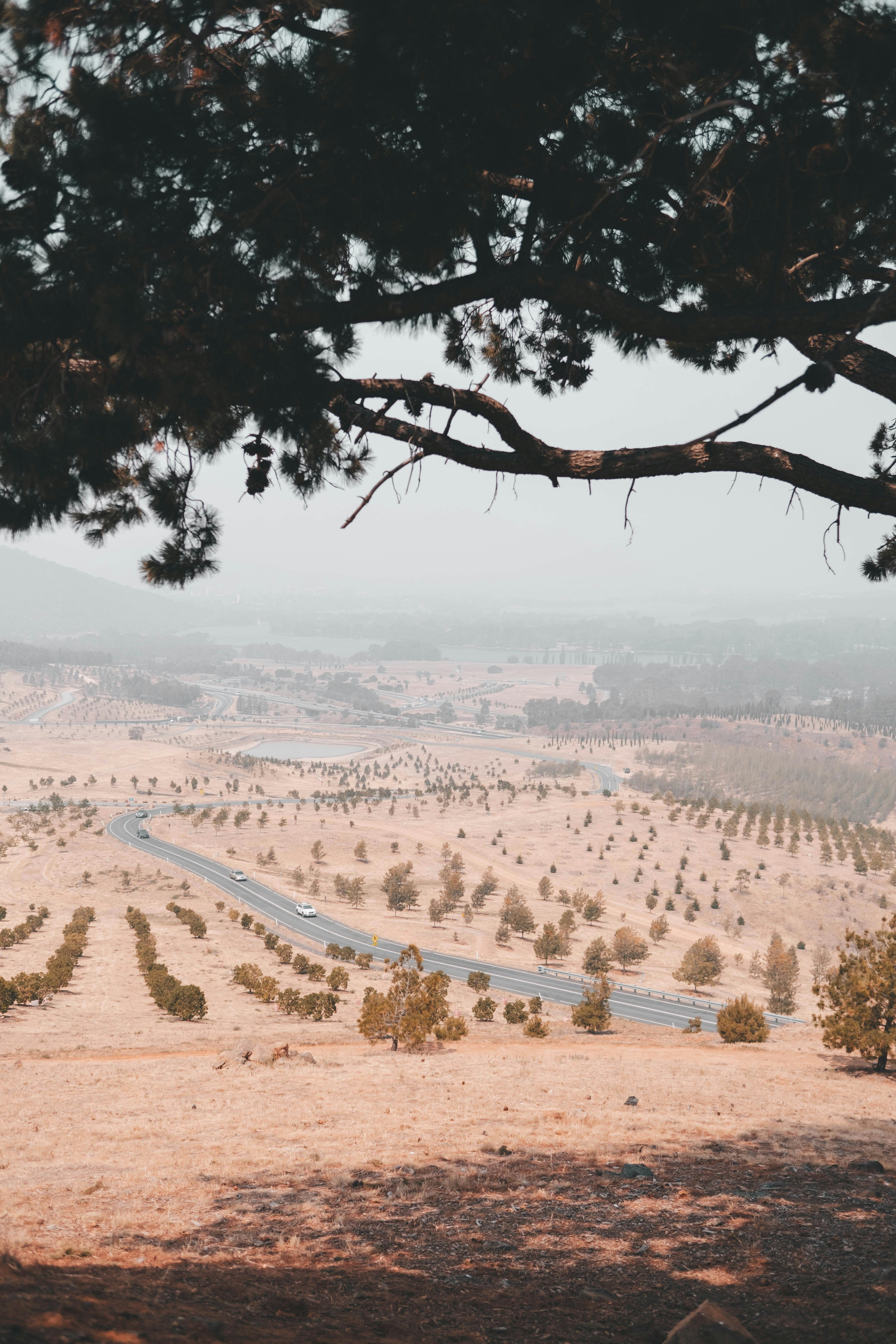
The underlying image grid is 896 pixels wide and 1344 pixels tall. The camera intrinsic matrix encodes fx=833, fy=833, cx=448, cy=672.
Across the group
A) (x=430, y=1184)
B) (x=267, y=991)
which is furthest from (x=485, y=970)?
(x=430, y=1184)

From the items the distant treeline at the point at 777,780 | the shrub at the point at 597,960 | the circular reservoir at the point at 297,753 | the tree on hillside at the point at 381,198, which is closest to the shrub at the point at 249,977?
the shrub at the point at 597,960

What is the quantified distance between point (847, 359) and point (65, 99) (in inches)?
195

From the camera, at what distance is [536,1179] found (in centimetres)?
852

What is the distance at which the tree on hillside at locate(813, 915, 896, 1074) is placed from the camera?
1842cm

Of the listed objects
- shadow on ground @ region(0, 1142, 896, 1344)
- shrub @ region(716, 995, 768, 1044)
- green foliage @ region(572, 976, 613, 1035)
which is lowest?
green foliage @ region(572, 976, 613, 1035)

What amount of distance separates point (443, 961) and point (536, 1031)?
25484mm

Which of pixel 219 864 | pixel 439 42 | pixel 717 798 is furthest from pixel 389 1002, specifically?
pixel 717 798

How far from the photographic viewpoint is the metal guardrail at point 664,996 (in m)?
44.9

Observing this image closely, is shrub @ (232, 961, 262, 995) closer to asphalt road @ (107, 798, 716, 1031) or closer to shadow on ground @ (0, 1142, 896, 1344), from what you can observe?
asphalt road @ (107, 798, 716, 1031)

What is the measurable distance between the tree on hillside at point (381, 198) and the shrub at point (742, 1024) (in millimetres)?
23517

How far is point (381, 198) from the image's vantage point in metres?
5.05

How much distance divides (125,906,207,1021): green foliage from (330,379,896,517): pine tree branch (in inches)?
1103

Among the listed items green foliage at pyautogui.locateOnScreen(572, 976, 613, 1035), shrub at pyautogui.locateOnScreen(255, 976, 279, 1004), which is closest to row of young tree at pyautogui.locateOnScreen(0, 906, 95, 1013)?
shrub at pyautogui.locateOnScreen(255, 976, 279, 1004)

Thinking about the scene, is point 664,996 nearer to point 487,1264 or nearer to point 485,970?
point 485,970
